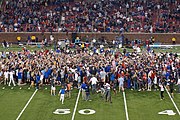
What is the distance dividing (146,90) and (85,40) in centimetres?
1573

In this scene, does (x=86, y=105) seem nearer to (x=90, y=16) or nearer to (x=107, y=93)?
(x=107, y=93)

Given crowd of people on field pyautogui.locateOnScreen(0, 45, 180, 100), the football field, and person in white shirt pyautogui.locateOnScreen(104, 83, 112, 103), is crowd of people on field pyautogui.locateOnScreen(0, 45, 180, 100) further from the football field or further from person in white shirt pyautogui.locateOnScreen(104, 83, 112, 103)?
the football field

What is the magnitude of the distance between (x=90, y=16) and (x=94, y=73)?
18931 mm

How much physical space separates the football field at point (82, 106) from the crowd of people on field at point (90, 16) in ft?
57.6

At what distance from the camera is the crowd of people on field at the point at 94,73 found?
90.0 feet

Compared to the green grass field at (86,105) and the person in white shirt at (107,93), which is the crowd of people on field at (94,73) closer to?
the person in white shirt at (107,93)

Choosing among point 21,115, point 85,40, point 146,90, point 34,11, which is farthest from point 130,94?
point 34,11

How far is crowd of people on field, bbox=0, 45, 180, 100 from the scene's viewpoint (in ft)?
90.0

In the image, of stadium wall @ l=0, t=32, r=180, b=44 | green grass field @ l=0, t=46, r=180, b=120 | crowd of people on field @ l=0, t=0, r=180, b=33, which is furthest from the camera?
crowd of people on field @ l=0, t=0, r=180, b=33

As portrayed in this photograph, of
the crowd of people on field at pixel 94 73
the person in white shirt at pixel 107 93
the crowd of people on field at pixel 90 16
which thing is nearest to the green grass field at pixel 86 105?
the person in white shirt at pixel 107 93

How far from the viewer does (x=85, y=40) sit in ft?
140

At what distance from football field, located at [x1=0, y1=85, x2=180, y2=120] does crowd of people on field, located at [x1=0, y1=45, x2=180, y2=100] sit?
637mm

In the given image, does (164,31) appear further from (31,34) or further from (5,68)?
(5,68)

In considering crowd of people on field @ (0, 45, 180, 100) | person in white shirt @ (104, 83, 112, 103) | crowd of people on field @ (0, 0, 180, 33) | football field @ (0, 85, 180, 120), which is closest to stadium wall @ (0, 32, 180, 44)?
crowd of people on field @ (0, 0, 180, 33)
